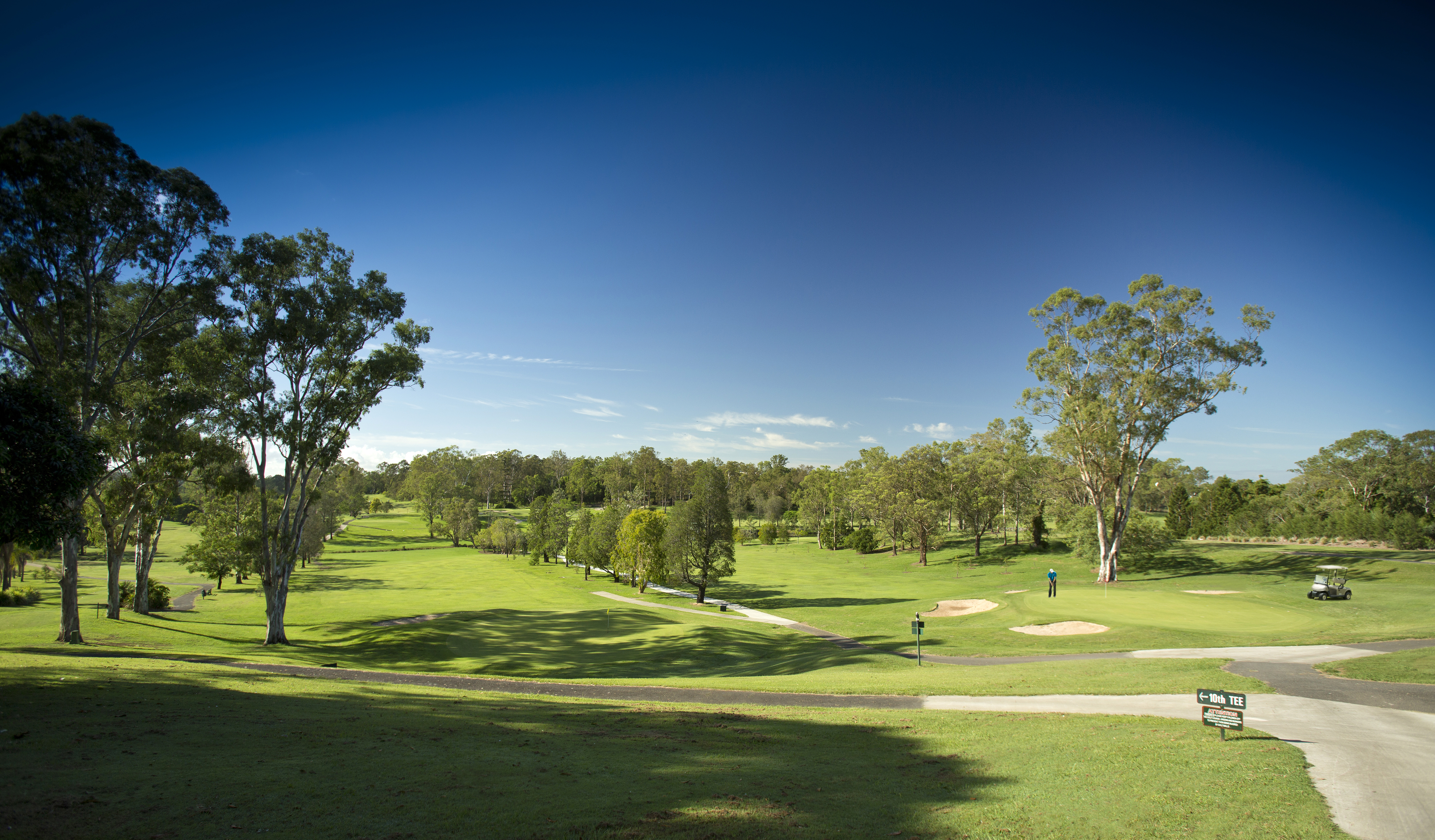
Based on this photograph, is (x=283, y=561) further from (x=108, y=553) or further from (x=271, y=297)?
(x=271, y=297)

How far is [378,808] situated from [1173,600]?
3920cm

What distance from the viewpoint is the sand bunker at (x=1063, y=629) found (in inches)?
1048

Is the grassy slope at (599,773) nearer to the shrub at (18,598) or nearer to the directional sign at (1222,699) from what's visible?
the directional sign at (1222,699)

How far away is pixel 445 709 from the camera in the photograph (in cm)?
1348

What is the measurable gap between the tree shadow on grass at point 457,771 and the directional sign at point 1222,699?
184 inches

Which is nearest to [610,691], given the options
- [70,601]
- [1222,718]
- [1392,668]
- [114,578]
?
[1222,718]

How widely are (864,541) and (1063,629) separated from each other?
169 ft

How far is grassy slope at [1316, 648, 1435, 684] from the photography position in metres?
17.1

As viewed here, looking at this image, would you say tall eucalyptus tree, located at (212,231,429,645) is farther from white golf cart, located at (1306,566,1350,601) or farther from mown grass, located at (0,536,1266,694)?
white golf cart, located at (1306,566,1350,601)

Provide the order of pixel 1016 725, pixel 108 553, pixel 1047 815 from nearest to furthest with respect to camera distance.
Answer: pixel 1047 815
pixel 1016 725
pixel 108 553

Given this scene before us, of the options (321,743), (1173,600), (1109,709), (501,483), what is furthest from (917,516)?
(501,483)

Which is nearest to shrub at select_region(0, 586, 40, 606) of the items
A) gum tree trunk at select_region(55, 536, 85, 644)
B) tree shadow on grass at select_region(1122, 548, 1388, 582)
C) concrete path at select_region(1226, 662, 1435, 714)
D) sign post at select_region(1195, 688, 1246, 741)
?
gum tree trunk at select_region(55, 536, 85, 644)

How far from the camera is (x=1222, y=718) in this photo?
11.1m

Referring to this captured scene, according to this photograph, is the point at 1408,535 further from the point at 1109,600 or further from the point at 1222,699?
the point at 1222,699
